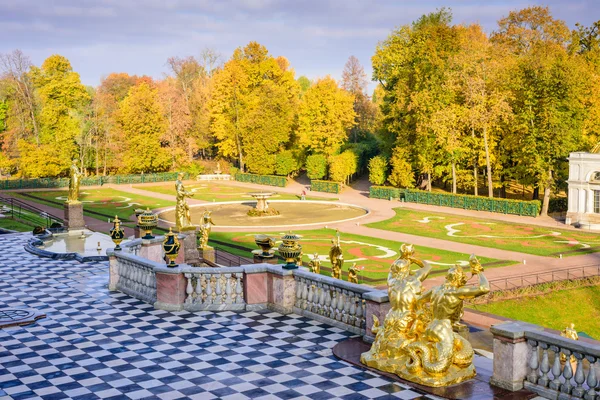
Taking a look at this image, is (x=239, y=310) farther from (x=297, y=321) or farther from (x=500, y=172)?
(x=500, y=172)

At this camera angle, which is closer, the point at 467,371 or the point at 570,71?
the point at 467,371

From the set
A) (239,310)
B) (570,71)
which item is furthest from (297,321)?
(570,71)

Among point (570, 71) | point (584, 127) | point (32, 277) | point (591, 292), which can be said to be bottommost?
point (591, 292)

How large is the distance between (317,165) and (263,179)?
892 cm

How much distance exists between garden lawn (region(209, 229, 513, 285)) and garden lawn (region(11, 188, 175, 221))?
14489 mm

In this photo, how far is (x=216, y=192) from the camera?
7762 cm

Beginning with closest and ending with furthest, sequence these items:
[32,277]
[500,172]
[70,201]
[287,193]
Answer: [32,277] < [70,201] < [500,172] < [287,193]

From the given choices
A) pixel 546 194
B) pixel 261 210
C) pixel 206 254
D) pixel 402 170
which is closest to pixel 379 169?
pixel 402 170

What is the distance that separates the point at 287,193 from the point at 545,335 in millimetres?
64809

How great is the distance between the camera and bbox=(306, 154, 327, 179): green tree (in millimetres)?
81312

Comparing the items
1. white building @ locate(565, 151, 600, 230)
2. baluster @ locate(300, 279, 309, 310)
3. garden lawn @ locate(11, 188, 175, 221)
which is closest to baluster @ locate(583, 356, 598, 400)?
baluster @ locate(300, 279, 309, 310)

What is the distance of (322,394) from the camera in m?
12.6

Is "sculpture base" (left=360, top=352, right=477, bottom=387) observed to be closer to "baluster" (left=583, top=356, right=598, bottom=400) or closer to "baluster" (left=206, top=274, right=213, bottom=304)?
"baluster" (left=583, top=356, right=598, bottom=400)

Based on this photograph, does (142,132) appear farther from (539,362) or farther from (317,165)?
(539,362)
